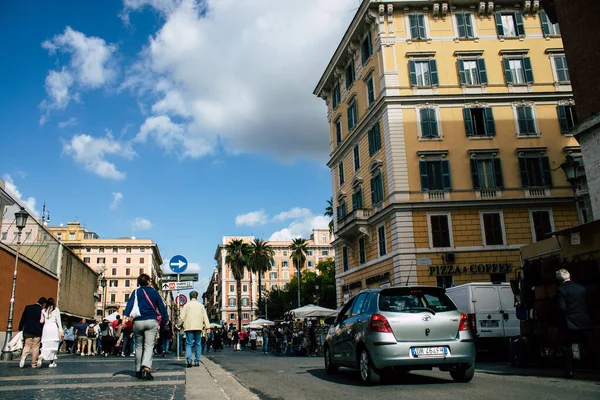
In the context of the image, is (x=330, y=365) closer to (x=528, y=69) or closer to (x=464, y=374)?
(x=464, y=374)

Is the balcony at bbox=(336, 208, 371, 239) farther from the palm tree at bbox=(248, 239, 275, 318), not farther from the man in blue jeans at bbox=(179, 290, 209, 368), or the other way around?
the palm tree at bbox=(248, 239, 275, 318)

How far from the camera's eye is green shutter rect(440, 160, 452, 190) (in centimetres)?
2931

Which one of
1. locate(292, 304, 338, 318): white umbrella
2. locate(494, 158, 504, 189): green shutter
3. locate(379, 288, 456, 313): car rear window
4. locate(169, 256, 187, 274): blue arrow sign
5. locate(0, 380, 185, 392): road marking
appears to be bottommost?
locate(0, 380, 185, 392): road marking

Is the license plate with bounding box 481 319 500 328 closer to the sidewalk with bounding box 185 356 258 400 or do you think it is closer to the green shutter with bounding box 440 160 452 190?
the sidewalk with bounding box 185 356 258 400

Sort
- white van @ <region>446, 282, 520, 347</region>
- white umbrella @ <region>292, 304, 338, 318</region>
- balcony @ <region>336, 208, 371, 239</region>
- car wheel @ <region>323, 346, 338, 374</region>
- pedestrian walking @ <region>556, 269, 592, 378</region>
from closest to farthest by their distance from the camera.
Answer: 1. pedestrian walking @ <region>556, 269, 592, 378</region>
2. car wheel @ <region>323, 346, 338, 374</region>
3. white van @ <region>446, 282, 520, 347</region>
4. white umbrella @ <region>292, 304, 338, 318</region>
5. balcony @ <region>336, 208, 371, 239</region>

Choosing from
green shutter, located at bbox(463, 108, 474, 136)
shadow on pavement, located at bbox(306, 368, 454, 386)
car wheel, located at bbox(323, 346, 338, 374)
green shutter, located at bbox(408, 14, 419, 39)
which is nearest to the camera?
shadow on pavement, located at bbox(306, 368, 454, 386)

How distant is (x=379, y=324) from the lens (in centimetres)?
772

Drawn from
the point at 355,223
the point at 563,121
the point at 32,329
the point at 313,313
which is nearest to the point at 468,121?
the point at 563,121

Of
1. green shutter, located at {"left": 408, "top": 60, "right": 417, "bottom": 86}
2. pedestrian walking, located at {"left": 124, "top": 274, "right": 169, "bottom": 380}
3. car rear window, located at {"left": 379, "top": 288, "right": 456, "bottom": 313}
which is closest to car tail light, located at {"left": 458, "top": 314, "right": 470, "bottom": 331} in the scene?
car rear window, located at {"left": 379, "top": 288, "right": 456, "bottom": 313}

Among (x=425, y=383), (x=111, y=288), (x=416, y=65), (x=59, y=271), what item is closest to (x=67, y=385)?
(x=425, y=383)

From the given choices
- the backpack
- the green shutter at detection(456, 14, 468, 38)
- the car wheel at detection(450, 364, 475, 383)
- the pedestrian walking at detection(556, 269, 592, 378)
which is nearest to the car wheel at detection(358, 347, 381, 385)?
the car wheel at detection(450, 364, 475, 383)

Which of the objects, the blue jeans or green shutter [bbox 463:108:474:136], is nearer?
the blue jeans

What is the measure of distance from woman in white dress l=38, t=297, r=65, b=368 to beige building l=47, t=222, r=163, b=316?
92.4 meters

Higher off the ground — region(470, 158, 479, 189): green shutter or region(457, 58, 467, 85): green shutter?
region(457, 58, 467, 85): green shutter
